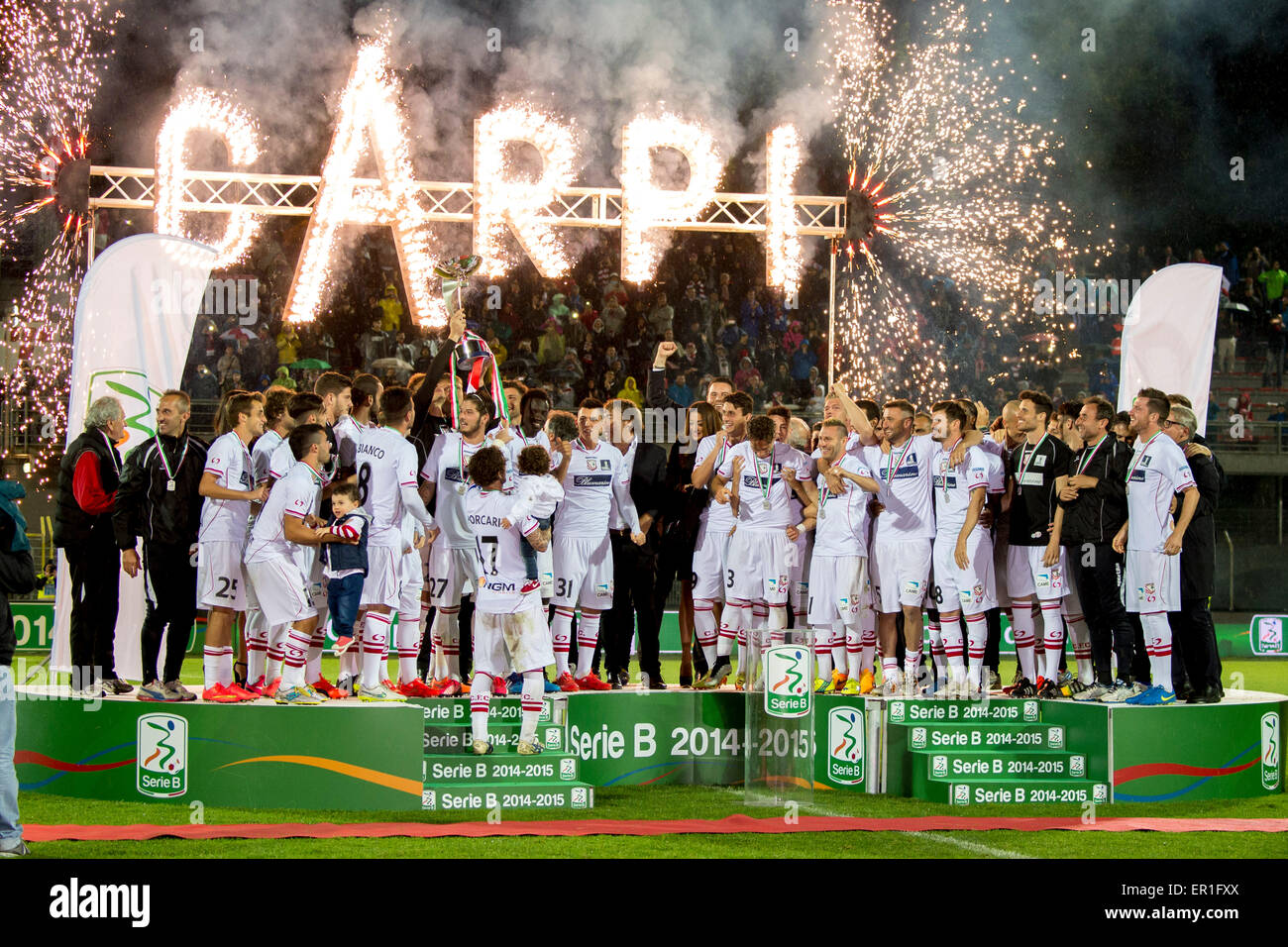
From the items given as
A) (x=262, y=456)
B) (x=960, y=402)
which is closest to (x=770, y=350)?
(x=960, y=402)

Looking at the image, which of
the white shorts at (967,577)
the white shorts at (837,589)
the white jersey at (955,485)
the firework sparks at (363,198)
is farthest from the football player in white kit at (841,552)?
the firework sparks at (363,198)

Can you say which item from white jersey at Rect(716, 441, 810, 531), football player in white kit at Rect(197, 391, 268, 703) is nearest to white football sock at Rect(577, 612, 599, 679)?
white jersey at Rect(716, 441, 810, 531)

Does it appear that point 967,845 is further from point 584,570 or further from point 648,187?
point 648,187

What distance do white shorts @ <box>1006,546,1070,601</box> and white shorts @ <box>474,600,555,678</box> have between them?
379cm

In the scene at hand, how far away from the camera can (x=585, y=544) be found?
10430 mm

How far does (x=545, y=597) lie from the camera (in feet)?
32.1

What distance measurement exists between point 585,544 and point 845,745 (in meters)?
2.44

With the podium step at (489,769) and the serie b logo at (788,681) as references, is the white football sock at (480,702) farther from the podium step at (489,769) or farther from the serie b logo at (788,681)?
the serie b logo at (788,681)

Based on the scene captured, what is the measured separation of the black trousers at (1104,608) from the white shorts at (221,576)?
5926mm

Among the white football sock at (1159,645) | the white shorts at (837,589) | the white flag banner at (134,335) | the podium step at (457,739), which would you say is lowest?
the podium step at (457,739)

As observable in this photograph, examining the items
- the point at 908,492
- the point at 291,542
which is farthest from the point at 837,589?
the point at 291,542

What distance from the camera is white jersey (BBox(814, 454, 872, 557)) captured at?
10.5 metres

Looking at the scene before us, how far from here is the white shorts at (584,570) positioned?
34.0 ft

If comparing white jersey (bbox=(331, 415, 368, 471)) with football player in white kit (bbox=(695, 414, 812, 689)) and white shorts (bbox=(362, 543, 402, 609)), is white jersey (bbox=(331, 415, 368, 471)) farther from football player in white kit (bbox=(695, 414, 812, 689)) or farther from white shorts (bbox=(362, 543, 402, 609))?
football player in white kit (bbox=(695, 414, 812, 689))
